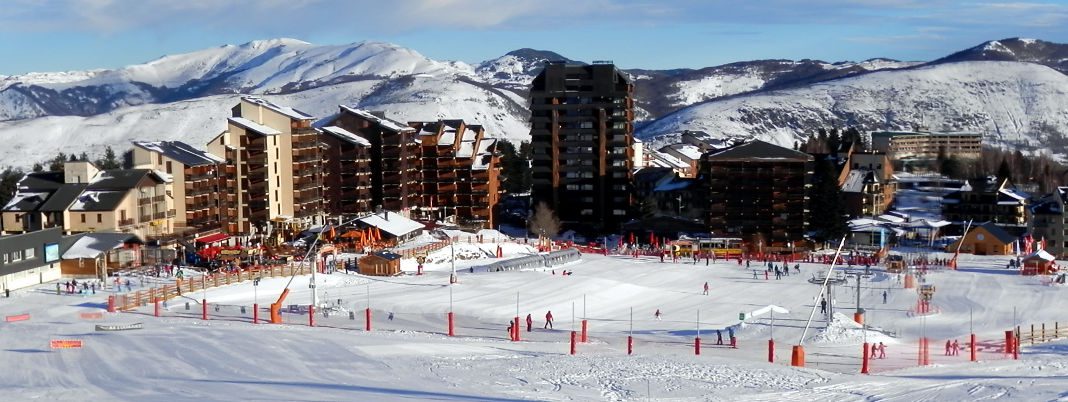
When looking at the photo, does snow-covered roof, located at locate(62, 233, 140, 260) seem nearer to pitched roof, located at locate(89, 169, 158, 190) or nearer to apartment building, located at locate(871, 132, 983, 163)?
pitched roof, located at locate(89, 169, 158, 190)

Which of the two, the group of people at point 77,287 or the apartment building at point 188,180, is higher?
the apartment building at point 188,180

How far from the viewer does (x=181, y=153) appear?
7106 cm

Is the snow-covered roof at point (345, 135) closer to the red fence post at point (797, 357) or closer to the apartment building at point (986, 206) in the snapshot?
the apartment building at point (986, 206)

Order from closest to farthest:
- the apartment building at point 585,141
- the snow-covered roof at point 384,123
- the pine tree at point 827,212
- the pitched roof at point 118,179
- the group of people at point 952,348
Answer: the group of people at point 952,348 < the pitched roof at point 118,179 < the pine tree at point 827,212 < the snow-covered roof at point 384,123 < the apartment building at point 585,141

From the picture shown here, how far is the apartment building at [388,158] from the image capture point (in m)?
90.5

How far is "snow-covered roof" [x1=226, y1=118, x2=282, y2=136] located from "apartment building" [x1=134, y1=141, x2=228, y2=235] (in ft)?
14.1

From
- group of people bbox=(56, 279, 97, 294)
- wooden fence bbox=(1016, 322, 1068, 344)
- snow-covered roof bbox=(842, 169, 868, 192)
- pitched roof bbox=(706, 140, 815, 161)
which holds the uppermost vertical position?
pitched roof bbox=(706, 140, 815, 161)

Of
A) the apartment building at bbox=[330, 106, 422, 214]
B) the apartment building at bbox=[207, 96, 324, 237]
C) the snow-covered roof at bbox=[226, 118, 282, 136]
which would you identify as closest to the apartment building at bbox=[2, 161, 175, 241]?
the apartment building at bbox=[207, 96, 324, 237]

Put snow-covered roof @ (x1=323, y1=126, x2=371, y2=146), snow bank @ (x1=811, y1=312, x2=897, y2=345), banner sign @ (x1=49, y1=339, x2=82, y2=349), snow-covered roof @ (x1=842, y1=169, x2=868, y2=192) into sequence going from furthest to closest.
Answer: snow-covered roof @ (x1=842, y1=169, x2=868, y2=192)
snow-covered roof @ (x1=323, y1=126, x2=371, y2=146)
snow bank @ (x1=811, y1=312, x2=897, y2=345)
banner sign @ (x1=49, y1=339, x2=82, y2=349)

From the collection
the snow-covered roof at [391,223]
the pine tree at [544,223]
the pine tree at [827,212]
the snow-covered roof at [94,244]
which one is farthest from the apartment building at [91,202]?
the pine tree at [827,212]

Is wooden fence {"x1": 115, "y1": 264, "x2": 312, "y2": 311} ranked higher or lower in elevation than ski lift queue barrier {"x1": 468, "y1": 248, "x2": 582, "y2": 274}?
higher

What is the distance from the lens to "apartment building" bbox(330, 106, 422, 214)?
90.5 m

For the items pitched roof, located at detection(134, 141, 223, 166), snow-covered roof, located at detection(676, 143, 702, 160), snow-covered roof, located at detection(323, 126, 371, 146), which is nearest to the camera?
pitched roof, located at detection(134, 141, 223, 166)

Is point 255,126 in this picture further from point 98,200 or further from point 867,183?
point 867,183
